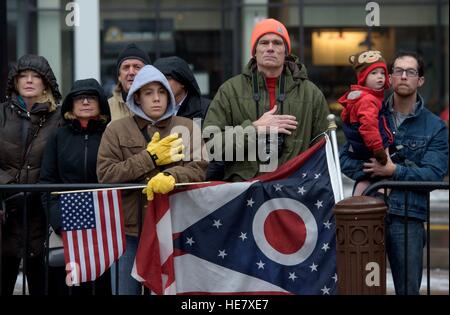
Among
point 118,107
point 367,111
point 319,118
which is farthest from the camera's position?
point 118,107

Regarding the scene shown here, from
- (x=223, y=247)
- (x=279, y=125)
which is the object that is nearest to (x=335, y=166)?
(x=279, y=125)

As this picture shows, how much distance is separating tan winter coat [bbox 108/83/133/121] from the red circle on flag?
164 cm

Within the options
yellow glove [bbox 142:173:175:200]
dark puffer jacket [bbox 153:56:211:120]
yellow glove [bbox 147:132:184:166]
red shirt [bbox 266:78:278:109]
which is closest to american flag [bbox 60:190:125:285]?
yellow glove [bbox 142:173:175:200]

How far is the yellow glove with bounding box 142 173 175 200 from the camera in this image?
6.16 metres

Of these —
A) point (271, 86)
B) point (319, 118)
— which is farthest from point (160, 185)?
point (319, 118)

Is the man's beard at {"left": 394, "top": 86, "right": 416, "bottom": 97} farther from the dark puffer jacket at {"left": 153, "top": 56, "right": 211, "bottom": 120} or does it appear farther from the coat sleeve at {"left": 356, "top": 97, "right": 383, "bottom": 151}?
the dark puffer jacket at {"left": 153, "top": 56, "right": 211, "bottom": 120}

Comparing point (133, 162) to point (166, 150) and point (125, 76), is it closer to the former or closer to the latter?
point (166, 150)

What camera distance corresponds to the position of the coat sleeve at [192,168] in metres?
6.29

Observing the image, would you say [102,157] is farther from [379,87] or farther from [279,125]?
[379,87]

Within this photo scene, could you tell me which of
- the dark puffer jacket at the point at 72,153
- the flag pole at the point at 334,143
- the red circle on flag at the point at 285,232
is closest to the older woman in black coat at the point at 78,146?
the dark puffer jacket at the point at 72,153

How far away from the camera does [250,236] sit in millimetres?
6355

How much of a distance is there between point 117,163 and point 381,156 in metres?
1.80

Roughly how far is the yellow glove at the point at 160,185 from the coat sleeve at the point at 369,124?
4.42 feet

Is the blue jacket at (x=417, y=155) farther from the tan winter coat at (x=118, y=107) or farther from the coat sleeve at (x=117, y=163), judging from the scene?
the tan winter coat at (x=118, y=107)
